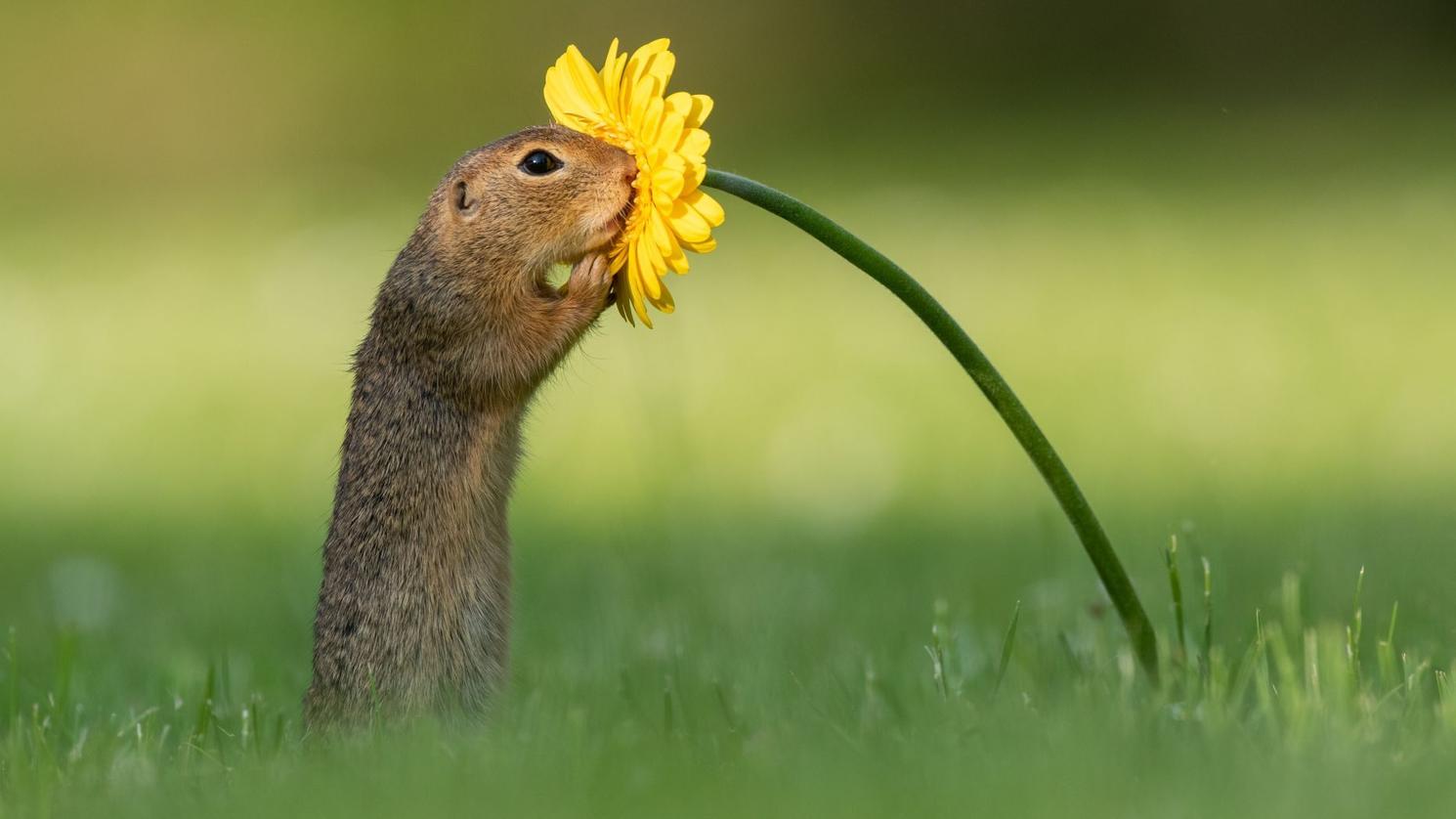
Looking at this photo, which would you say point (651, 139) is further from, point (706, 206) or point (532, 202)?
point (532, 202)

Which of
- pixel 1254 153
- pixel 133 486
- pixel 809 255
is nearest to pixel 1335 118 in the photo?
pixel 1254 153

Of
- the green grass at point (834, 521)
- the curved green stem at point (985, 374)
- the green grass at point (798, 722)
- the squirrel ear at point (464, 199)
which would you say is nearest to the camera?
the green grass at point (798, 722)

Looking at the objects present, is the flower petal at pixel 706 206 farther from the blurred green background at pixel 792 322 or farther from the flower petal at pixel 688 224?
the blurred green background at pixel 792 322

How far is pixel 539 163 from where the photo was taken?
13.3 ft

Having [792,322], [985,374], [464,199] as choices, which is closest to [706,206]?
[985,374]

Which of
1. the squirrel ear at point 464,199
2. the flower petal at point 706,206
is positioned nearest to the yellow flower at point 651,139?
the flower petal at point 706,206

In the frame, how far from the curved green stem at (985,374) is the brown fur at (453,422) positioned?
0.66 m

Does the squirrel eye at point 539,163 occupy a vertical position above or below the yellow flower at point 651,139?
above

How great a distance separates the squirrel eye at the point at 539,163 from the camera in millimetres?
4035

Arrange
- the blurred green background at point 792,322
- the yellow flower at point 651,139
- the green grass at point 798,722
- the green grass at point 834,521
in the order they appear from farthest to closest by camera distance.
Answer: the blurred green background at point 792,322 < the yellow flower at point 651,139 < the green grass at point 834,521 < the green grass at point 798,722

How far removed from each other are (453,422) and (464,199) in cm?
53

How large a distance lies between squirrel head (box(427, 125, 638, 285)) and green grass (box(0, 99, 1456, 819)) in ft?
3.17

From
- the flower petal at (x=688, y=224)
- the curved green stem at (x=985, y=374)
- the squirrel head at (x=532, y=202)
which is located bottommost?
the curved green stem at (x=985, y=374)

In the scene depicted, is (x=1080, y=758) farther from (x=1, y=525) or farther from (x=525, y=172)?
(x=1, y=525)
